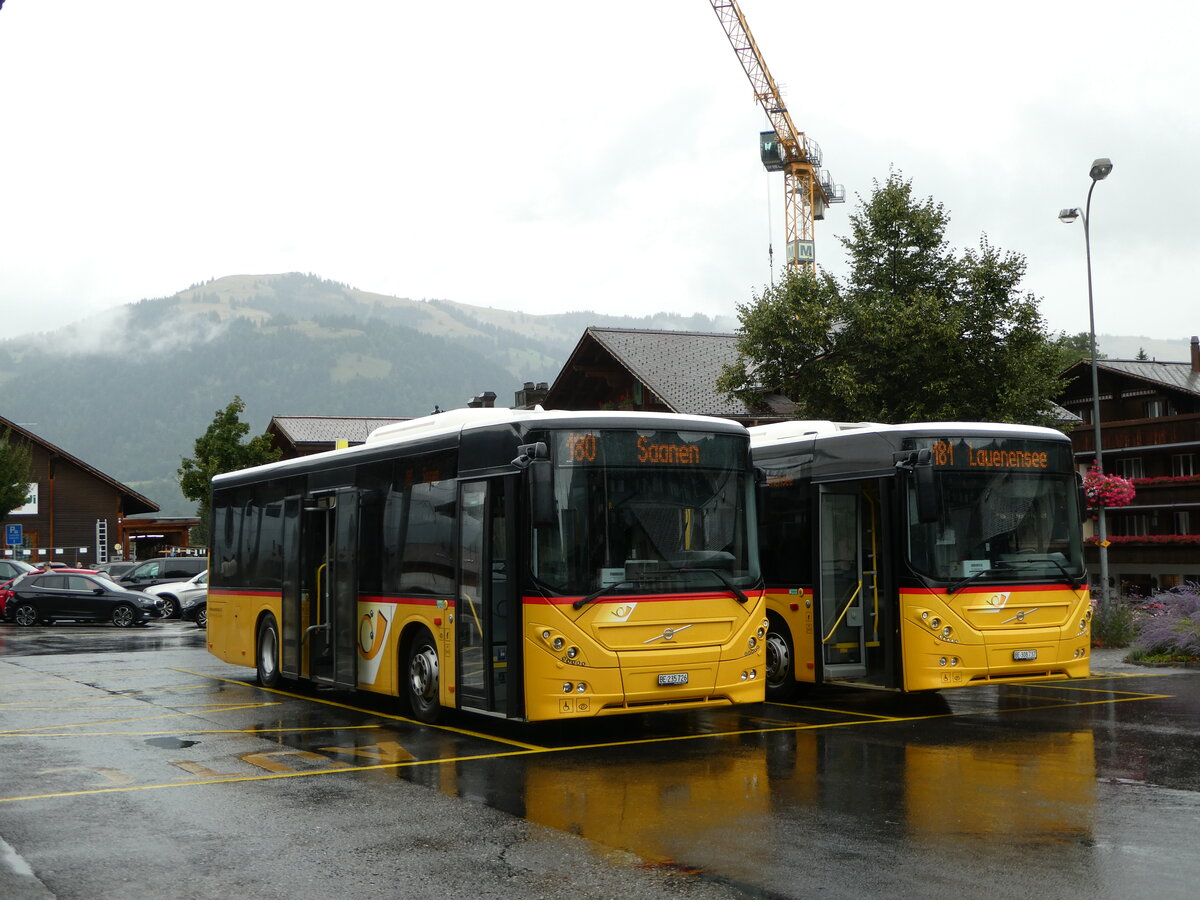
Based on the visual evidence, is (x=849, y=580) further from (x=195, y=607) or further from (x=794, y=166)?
(x=794, y=166)

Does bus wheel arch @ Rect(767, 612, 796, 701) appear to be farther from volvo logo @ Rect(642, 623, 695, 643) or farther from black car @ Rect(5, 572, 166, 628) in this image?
black car @ Rect(5, 572, 166, 628)

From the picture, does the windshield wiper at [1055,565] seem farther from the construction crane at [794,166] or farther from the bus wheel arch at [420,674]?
the construction crane at [794,166]

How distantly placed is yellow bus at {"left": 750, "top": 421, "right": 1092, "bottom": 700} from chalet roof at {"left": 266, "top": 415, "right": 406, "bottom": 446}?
223 ft

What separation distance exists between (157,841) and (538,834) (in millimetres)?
2334

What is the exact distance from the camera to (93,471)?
72250mm

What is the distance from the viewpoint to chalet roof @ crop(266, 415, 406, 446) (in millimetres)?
83312

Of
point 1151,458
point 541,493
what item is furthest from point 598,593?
point 1151,458

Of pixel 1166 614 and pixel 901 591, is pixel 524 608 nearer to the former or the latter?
pixel 901 591

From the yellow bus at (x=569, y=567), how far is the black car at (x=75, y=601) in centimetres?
2491

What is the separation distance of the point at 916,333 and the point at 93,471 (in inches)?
2066

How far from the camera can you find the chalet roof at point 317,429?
273 ft

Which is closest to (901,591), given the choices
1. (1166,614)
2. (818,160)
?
(1166,614)

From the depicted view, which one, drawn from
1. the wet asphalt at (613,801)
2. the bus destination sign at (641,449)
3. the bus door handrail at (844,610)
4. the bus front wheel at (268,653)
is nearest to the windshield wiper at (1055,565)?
the wet asphalt at (613,801)

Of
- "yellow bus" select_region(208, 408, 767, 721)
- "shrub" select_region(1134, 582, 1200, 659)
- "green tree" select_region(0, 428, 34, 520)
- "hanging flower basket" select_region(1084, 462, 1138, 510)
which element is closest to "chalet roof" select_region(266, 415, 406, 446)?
"green tree" select_region(0, 428, 34, 520)
